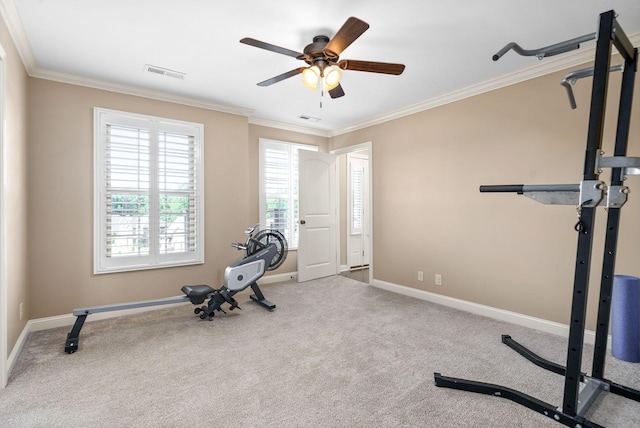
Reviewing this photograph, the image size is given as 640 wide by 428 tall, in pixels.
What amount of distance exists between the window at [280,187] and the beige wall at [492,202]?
4.56ft

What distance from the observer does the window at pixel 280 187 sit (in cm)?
480

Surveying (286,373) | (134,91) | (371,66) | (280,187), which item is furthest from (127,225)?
(371,66)

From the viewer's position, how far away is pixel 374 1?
2.02 meters

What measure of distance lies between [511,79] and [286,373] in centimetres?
339

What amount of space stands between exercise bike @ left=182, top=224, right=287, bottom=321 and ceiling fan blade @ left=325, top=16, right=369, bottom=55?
214cm

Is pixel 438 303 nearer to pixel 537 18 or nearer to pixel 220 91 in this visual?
pixel 537 18

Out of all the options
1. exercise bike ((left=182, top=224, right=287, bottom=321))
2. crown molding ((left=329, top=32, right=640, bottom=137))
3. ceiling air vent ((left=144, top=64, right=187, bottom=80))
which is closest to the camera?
crown molding ((left=329, top=32, right=640, bottom=137))

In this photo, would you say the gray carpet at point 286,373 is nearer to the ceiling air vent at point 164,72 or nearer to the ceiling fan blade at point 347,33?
the ceiling fan blade at point 347,33

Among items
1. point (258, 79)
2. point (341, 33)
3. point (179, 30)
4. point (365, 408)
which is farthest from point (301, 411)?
point (258, 79)

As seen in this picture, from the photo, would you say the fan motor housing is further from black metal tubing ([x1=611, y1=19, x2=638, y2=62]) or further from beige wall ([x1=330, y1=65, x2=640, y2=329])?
beige wall ([x1=330, y1=65, x2=640, y2=329])

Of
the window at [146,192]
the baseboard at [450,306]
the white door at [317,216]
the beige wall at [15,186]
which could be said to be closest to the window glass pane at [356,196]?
the white door at [317,216]

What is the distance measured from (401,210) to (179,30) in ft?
10.5

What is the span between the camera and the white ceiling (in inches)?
82.2

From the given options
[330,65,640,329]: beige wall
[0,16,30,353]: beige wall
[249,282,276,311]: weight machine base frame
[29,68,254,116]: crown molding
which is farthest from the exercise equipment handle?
[29,68,254,116]: crown molding
